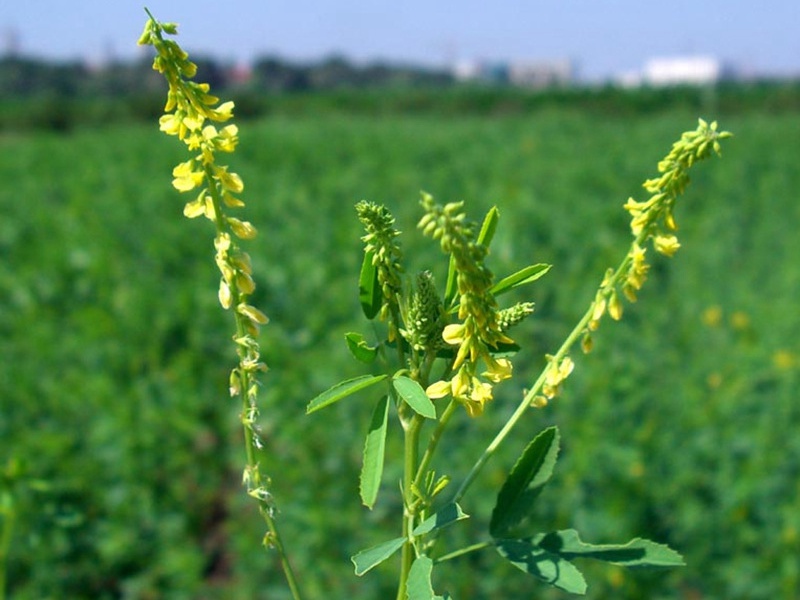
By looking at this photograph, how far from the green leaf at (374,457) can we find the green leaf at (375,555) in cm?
4

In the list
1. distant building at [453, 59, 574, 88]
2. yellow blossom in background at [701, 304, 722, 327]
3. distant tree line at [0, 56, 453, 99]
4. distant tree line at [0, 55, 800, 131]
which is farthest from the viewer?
distant building at [453, 59, 574, 88]

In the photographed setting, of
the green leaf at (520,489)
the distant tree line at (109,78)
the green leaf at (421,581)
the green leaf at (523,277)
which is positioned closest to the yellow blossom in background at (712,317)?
the green leaf at (520,489)

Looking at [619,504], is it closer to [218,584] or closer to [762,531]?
[762,531]

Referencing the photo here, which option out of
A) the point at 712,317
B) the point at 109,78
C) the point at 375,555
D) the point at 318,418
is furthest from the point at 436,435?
the point at 109,78

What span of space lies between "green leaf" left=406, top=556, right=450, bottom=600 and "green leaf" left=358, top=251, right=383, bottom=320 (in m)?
0.22

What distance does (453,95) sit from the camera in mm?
37438

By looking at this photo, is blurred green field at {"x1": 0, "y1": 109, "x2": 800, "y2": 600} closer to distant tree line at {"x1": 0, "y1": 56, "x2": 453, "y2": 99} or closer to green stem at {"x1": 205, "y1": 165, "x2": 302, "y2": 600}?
green stem at {"x1": 205, "y1": 165, "x2": 302, "y2": 600}

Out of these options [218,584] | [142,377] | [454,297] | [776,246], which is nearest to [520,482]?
[454,297]

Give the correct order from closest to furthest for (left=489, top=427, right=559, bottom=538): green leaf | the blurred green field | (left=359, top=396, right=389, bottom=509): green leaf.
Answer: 1. (left=359, top=396, right=389, bottom=509): green leaf
2. (left=489, top=427, right=559, bottom=538): green leaf
3. the blurred green field

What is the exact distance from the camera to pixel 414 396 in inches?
24.3

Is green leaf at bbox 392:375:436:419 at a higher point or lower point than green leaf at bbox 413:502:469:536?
higher

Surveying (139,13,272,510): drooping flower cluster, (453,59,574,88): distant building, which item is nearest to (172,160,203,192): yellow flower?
(139,13,272,510): drooping flower cluster

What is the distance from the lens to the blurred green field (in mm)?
3684

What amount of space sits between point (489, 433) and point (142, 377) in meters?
2.39
